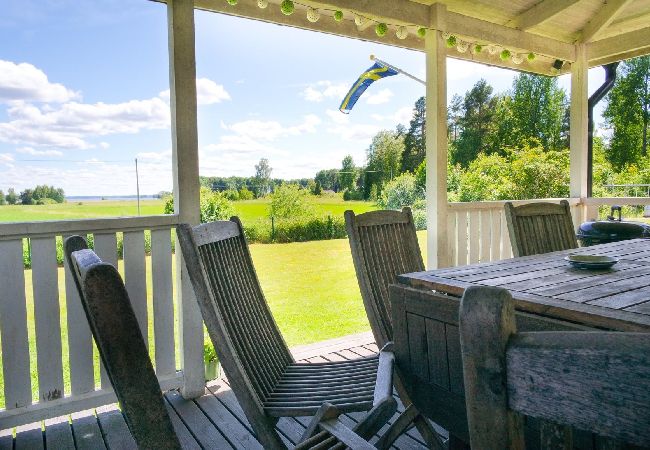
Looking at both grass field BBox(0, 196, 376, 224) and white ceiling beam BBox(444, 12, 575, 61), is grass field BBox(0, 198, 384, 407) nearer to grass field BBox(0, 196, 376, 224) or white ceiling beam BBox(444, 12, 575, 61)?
grass field BBox(0, 196, 376, 224)

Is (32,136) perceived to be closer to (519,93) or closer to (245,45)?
(245,45)

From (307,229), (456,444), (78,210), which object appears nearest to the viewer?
(456,444)

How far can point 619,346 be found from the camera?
38 cm

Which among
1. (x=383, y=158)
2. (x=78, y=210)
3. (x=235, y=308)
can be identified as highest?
(x=383, y=158)

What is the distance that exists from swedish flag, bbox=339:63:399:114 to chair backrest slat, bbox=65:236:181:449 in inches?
250

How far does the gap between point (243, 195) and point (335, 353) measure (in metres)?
6.29

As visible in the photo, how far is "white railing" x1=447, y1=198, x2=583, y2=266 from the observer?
408cm

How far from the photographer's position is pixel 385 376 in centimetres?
154

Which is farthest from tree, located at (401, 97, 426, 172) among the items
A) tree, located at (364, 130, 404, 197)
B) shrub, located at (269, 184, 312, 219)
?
shrub, located at (269, 184, 312, 219)

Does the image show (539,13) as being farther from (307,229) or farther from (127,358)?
(307,229)

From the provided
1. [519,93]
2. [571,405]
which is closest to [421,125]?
[519,93]

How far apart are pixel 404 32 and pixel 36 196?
3.96 meters

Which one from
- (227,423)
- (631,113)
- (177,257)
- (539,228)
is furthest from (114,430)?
(631,113)

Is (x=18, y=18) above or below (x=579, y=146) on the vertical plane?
above
